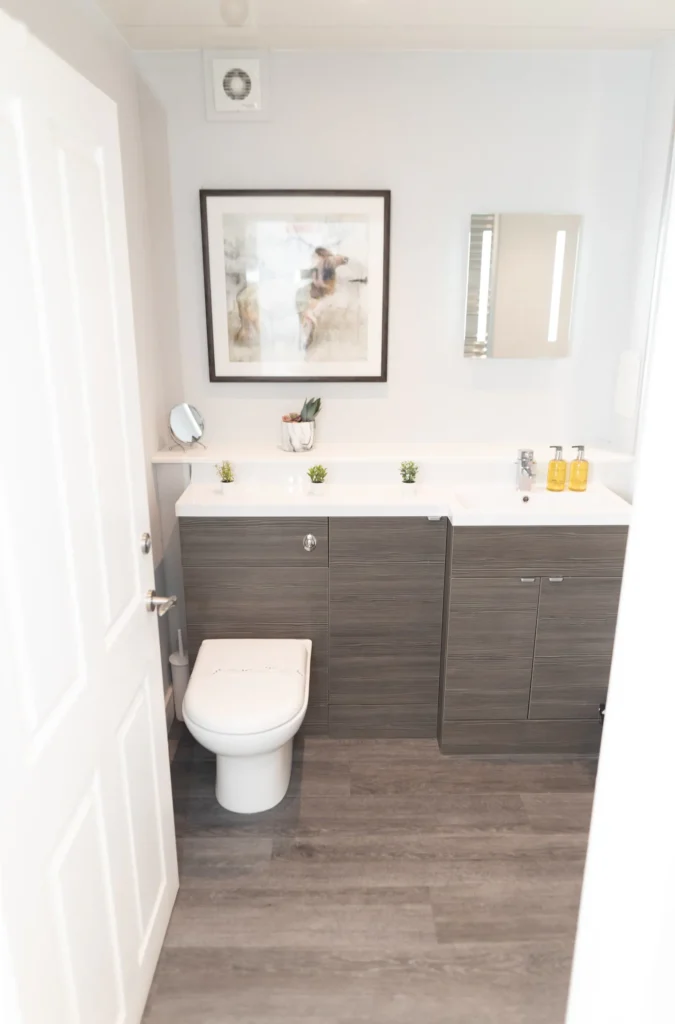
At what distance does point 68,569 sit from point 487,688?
1.79 meters

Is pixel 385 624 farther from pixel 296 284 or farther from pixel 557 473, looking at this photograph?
pixel 296 284

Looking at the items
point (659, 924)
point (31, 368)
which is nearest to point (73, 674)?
point (31, 368)

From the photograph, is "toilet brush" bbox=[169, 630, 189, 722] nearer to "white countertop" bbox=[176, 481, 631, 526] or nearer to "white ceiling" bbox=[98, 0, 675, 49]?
"white countertop" bbox=[176, 481, 631, 526]

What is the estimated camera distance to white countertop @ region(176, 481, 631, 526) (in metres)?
2.39

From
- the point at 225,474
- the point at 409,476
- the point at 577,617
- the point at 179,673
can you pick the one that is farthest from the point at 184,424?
the point at 577,617

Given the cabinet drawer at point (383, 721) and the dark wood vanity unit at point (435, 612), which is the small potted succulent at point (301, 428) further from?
the cabinet drawer at point (383, 721)

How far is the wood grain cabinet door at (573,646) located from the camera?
97.7 inches

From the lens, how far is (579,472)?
8.73ft

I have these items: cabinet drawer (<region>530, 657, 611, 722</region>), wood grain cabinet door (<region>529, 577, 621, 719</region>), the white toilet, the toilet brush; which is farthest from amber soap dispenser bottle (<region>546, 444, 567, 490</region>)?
the toilet brush

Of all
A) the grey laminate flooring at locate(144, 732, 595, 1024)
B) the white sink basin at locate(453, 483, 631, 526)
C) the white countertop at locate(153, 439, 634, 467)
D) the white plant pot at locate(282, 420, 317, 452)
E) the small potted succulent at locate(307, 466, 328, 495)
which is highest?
the white plant pot at locate(282, 420, 317, 452)

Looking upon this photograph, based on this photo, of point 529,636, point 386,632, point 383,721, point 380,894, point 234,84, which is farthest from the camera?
point 383,721

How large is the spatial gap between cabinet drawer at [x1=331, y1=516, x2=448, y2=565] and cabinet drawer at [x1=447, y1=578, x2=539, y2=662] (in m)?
0.17

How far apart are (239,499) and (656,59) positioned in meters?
2.11

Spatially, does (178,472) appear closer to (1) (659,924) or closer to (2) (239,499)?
(2) (239,499)
